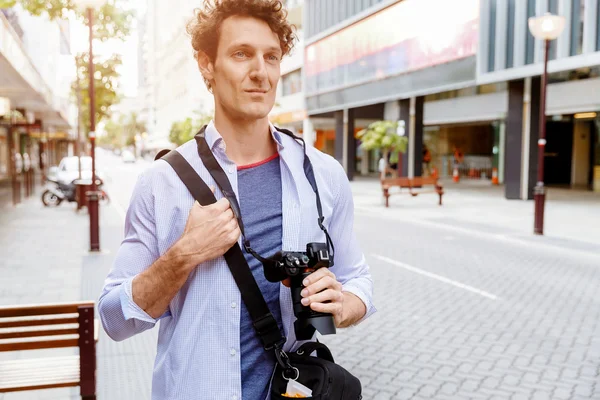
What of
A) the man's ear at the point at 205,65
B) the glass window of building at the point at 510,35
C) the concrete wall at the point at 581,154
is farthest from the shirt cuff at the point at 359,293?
the concrete wall at the point at 581,154

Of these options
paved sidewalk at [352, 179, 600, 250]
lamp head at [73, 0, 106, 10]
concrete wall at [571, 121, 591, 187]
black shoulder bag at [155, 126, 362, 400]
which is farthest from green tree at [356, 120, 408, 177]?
black shoulder bag at [155, 126, 362, 400]

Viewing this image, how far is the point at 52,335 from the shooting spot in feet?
12.0

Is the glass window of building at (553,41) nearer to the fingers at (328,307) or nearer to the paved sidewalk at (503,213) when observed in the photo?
the paved sidewalk at (503,213)

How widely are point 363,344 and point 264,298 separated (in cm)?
431

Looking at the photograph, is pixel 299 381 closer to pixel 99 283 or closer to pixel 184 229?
pixel 184 229

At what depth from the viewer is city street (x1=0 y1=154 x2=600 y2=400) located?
4.83 meters

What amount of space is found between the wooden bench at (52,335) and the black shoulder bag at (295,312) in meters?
2.27

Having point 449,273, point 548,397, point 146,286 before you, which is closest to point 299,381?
point 146,286

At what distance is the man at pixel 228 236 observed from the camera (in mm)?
1600

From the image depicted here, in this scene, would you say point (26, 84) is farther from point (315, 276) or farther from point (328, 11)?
point (328, 11)

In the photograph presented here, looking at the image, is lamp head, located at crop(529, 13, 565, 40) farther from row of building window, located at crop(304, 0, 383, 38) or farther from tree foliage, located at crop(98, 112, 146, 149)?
tree foliage, located at crop(98, 112, 146, 149)

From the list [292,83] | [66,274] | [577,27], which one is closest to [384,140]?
[577,27]

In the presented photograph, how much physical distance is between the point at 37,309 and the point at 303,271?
2601mm

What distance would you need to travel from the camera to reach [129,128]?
159750 millimetres
